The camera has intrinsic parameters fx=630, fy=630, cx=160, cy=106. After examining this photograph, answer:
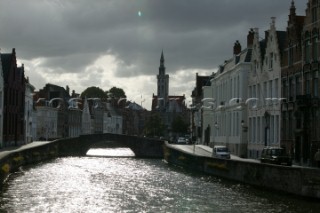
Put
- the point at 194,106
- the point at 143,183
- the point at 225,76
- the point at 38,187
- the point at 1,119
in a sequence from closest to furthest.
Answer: the point at 38,187 < the point at 143,183 < the point at 1,119 < the point at 225,76 < the point at 194,106

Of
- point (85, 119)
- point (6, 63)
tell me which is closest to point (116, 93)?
point (85, 119)

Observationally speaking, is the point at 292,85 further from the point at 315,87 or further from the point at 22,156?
the point at 22,156

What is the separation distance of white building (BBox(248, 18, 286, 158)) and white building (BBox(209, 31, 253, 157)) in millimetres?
1348

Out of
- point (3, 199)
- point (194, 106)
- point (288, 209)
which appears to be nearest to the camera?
point (288, 209)

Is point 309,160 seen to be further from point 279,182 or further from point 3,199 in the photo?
point 3,199

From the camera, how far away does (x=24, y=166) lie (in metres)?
52.4

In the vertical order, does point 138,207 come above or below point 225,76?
below

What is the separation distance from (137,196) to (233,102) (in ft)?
113

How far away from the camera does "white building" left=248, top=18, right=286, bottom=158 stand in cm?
5275

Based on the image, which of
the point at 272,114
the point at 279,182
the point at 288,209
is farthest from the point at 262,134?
the point at 288,209

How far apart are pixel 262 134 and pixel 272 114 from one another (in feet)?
9.42

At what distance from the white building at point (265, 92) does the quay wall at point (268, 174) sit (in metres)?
7.72

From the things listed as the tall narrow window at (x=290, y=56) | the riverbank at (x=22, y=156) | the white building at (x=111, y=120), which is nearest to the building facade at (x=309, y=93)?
the tall narrow window at (x=290, y=56)

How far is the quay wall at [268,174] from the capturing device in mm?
29250
